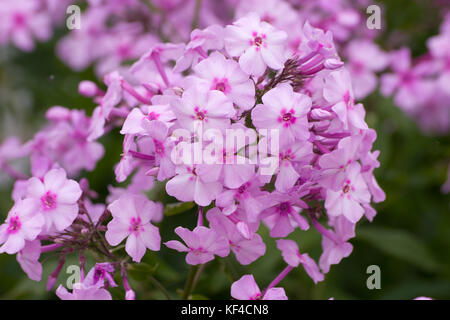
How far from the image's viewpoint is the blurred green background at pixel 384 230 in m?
1.49

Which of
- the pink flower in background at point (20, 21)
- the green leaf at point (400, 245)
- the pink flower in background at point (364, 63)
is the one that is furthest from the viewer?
the pink flower in background at point (20, 21)

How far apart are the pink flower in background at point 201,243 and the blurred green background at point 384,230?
0.16m

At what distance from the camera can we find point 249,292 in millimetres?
1026

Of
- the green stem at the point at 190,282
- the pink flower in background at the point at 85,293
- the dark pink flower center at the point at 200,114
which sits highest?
the dark pink flower center at the point at 200,114

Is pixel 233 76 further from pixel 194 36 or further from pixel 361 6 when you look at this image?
pixel 361 6

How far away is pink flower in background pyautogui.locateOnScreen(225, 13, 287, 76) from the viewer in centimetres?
104

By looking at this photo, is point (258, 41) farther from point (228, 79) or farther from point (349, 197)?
point (349, 197)

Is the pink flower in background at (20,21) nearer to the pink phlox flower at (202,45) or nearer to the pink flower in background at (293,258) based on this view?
the pink phlox flower at (202,45)

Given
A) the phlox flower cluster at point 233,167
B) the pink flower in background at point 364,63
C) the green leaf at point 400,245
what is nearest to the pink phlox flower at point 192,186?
the phlox flower cluster at point 233,167

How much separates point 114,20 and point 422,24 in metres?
1.12

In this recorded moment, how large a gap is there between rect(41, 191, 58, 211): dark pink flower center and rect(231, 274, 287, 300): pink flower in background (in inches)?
14.0

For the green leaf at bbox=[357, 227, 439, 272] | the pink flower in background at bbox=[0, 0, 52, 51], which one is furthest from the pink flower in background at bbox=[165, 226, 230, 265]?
the pink flower in background at bbox=[0, 0, 52, 51]

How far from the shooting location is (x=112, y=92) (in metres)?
1.19
